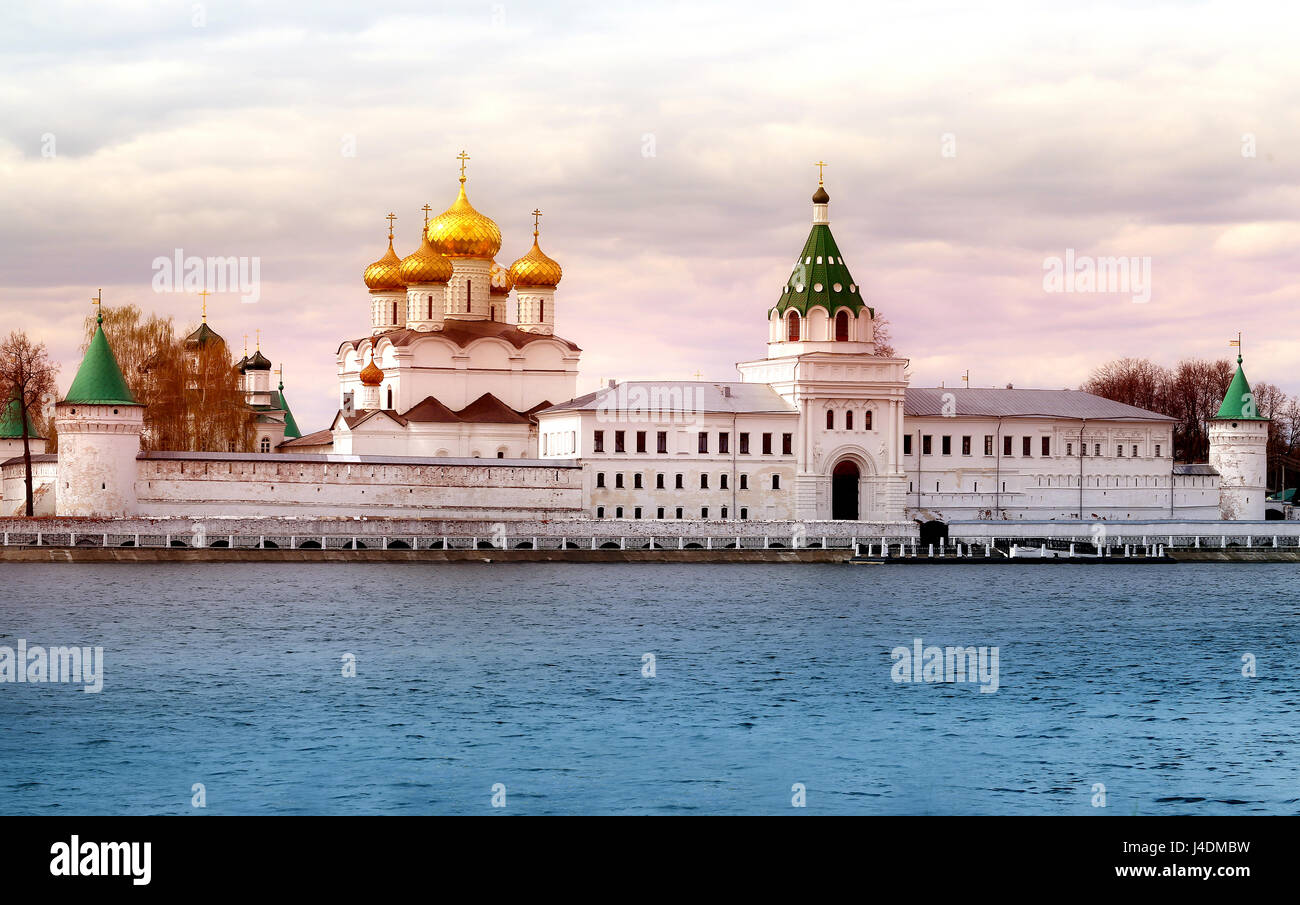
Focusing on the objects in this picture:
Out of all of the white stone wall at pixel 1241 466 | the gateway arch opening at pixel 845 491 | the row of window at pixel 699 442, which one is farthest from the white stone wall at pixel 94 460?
the white stone wall at pixel 1241 466

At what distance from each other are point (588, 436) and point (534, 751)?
3408 centimetres

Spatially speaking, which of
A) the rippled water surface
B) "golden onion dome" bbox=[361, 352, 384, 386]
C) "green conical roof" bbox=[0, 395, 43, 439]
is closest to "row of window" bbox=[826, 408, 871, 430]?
the rippled water surface

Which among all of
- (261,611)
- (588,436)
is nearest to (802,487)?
(588,436)

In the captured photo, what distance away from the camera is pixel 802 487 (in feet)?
179

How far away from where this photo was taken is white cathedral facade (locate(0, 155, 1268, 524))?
5100 cm

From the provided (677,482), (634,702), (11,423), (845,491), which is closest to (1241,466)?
(845,491)

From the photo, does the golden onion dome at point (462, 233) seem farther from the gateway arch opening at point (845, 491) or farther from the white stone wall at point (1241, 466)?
the white stone wall at point (1241, 466)

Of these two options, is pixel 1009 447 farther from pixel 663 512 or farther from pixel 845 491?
pixel 663 512

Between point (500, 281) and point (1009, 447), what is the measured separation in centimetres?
1934

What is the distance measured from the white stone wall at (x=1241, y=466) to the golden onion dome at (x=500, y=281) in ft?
85.4

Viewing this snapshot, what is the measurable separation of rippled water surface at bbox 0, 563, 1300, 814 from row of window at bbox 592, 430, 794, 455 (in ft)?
37.2
